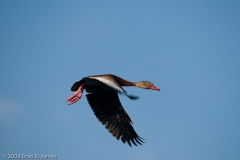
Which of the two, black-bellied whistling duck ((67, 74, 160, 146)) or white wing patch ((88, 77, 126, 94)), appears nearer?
white wing patch ((88, 77, 126, 94))

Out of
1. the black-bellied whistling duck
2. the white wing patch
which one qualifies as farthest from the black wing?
the white wing patch

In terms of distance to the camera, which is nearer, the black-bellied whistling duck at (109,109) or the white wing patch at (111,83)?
the white wing patch at (111,83)

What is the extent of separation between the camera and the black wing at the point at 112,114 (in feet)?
35.3

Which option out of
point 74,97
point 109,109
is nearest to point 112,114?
point 109,109

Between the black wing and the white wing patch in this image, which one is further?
the black wing

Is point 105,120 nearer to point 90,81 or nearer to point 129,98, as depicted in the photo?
point 90,81

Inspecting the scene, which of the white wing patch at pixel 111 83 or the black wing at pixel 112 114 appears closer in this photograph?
the white wing patch at pixel 111 83

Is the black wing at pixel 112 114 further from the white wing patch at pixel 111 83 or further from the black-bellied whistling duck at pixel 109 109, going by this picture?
the white wing patch at pixel 111 83

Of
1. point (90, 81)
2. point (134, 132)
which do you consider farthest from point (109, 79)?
point (134, 132)

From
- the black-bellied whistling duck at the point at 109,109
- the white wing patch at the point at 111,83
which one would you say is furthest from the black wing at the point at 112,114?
the white wing patch at the point at 111,83

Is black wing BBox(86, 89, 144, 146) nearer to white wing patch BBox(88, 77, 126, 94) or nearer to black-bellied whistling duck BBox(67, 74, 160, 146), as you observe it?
black-bellied whistling duck BBox(67, 74, 160, 146)

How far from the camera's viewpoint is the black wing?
10.8 metres

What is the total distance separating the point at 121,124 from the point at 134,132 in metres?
0.50

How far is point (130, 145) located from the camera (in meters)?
10.7
